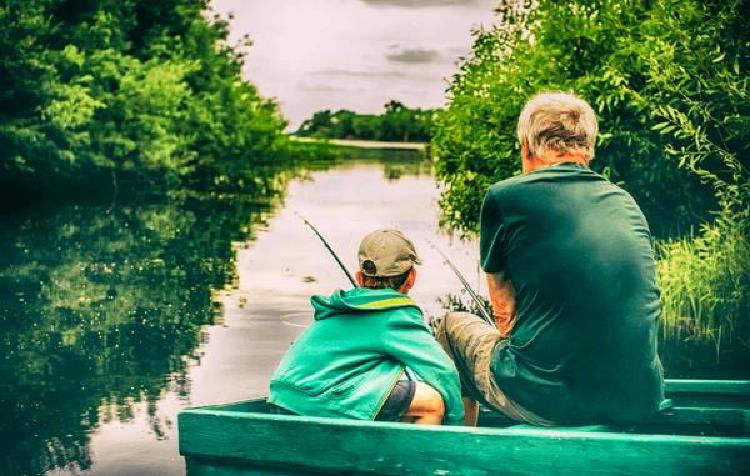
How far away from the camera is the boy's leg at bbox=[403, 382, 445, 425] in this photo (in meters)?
5.17

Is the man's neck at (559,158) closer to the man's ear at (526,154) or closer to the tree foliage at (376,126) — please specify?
the man's ear at (526,154)

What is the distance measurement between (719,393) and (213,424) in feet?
7.86

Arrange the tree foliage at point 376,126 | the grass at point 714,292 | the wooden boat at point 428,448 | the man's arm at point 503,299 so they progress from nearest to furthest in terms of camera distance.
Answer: the wooden boat at point 428,448 < the man's arm at point 503,299 < the grass at point 714,292 < the tree foliage at point 376,126

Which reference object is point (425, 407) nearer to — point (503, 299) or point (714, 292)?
point (503, 299)

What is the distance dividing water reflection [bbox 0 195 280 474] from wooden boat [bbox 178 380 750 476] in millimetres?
2196

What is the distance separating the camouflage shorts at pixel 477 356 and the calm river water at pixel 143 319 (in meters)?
2.13

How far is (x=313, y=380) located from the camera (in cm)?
517

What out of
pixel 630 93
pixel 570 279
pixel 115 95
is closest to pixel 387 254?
pixel 570 279

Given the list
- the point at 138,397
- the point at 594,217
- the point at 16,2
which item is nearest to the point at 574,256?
the point at 594,217

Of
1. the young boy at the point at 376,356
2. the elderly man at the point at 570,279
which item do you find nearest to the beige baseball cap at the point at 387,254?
the young boy at the point at 376,356

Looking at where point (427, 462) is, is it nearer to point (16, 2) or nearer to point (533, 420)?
point (533, 420)

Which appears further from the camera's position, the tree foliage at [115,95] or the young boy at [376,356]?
the tree foliage at [115,95]

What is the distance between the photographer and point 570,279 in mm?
4707

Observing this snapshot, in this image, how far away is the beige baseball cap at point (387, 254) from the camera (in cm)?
508
